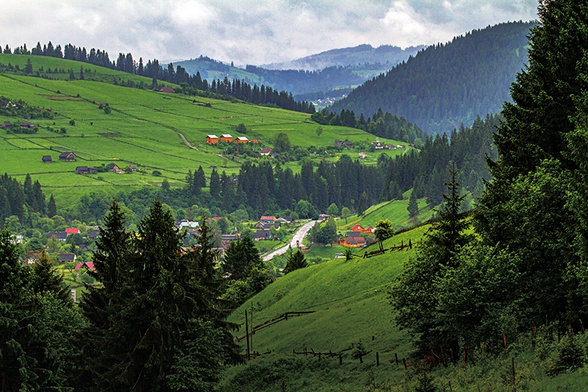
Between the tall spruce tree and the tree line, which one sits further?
the tree line

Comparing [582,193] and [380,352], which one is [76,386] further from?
[582,193]

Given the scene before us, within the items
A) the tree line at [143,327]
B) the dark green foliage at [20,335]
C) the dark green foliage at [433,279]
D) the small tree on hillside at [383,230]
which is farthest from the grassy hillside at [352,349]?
the dark green foliage at [20,335]

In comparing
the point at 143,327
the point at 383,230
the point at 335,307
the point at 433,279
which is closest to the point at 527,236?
the point at 433,279

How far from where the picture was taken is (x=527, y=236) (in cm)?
3925

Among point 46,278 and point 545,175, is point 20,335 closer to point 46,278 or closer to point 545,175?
point 46,278

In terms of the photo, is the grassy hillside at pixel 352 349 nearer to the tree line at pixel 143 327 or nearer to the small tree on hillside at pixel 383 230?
the tree line at pixel 143 327

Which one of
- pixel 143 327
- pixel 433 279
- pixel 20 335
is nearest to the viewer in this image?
pixel 433 279

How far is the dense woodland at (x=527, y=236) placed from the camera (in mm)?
36469

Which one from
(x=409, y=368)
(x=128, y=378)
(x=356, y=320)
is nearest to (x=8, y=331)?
(x=128, y=378)

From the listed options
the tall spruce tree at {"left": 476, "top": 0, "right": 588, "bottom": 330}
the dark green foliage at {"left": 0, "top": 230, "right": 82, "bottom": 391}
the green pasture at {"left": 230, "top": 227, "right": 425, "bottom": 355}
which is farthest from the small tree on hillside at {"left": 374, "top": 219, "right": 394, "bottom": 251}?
the dark green foliage at {"left": 0, "top": 230, "right": 82, "bottom": 391}

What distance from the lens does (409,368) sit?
41344 mm

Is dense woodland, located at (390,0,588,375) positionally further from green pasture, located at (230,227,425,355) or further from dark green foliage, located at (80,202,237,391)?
dark green foliage, located at (80,202,237,391)

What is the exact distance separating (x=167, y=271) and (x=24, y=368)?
922cm

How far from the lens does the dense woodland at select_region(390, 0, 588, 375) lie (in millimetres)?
36469
